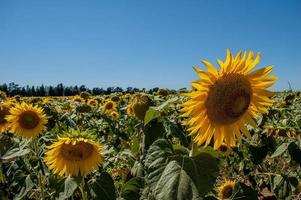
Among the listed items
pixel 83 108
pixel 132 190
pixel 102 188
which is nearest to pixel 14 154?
pixel 102 188

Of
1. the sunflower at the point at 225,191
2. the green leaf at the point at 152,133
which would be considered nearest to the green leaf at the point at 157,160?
the green leaf at the point at 152,133

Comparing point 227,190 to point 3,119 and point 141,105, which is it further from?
point 3,119

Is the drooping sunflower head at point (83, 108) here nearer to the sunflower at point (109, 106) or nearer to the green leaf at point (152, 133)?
the sunflower at point (109, 106)

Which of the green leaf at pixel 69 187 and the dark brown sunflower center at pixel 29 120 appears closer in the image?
the green leaf at pixel 69 187

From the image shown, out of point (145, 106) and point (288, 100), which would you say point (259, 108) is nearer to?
point (145, 106)

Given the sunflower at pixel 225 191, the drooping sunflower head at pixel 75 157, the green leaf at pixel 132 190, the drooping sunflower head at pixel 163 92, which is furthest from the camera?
the drooping sunflower head at pixel 163 92

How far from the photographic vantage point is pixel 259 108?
217 centimetres

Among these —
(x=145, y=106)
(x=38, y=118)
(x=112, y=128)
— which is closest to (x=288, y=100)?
(x=112, y=128)

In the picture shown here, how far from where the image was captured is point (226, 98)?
81.9 inches

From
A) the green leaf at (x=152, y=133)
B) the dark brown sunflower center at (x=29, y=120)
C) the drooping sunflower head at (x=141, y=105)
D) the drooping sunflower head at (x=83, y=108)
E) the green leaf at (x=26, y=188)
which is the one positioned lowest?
the green leaf at (x=26, y=188)

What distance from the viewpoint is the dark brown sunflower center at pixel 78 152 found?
2.87m

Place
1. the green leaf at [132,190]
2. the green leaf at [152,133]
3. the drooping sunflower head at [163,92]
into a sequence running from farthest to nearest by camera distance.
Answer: the drooping sunflower head at [163,92]
the green leaf at [132,190]
the green leaf at [152,133]

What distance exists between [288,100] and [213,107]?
6.43 meters

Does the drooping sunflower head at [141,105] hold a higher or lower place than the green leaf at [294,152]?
higher
